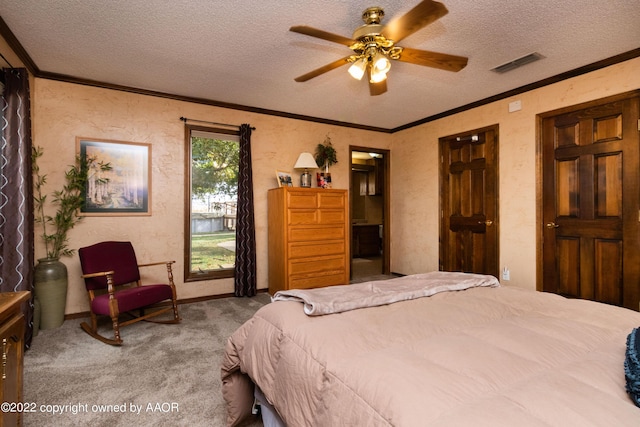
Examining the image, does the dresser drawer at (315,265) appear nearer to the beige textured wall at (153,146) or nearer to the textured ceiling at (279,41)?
the beige textured wall at (153,146)

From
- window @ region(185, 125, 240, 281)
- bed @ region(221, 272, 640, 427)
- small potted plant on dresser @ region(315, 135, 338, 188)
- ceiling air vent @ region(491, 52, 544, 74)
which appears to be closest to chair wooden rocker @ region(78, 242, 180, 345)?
window @ region(185, 125, 240, 281)

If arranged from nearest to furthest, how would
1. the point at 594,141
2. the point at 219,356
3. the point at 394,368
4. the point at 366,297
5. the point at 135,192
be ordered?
the point at 394,368
the point at 366,297
the point at 219,356
the point at 594,141
the point at 135,192

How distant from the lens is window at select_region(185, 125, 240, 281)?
4223 millimetres

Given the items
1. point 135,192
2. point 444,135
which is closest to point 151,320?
point 135,192

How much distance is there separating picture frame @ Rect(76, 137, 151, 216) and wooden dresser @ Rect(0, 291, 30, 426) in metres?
2.63

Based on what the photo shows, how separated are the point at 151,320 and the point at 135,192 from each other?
1.52m

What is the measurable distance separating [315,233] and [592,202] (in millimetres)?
3080

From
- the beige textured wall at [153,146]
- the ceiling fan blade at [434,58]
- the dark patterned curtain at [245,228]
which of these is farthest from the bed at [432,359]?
the beige textured wall at [153,146]

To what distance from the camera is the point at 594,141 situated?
130 inches

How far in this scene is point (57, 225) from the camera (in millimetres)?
3434

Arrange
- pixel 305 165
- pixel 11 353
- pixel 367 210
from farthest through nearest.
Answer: pixel 367 210 < pixel 305 165 < pixel 11 353

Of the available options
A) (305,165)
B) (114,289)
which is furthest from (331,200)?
(114,289)

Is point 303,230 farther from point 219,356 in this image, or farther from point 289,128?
point 219,356

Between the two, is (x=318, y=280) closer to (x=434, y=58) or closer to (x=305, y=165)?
(x=305, y=165)
